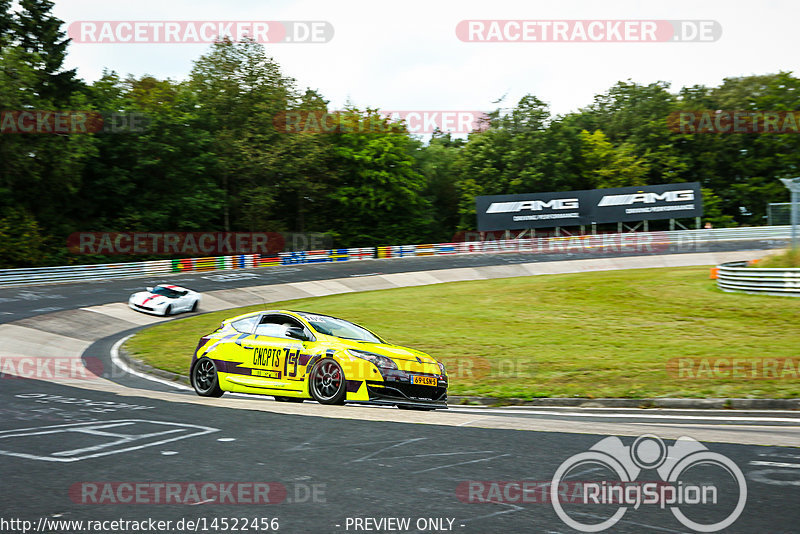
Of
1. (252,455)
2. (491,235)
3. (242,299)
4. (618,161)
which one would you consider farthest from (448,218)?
(252,455)

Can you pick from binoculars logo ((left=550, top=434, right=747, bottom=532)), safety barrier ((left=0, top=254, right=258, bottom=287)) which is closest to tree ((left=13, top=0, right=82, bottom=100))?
safety barrier ((left=0, top=254, right=258, bottom=287))

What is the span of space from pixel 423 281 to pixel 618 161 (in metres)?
35.7

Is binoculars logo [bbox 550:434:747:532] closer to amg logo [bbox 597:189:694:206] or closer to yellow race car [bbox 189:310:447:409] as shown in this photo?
yellow race car [bbox 189:310:447:409]

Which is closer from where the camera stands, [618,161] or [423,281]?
[423,281]

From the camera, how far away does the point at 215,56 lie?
201 ft

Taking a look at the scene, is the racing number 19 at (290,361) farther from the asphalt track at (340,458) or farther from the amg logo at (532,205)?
the amg logo at (532,205)

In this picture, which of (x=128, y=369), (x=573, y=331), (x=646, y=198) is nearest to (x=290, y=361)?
(x=128, y=369)

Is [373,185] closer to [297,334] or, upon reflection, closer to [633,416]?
[297,334]

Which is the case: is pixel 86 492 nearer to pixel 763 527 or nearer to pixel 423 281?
pixel 763 527

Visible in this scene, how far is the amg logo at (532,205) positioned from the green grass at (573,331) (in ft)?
67.4

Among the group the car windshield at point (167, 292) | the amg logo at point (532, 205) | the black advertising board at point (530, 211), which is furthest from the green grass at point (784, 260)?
the amg logo at point (532, 205)

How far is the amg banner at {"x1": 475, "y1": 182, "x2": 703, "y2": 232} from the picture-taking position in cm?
5588

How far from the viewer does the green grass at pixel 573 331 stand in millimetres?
13555

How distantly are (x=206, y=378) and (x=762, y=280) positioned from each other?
68.9 feet
